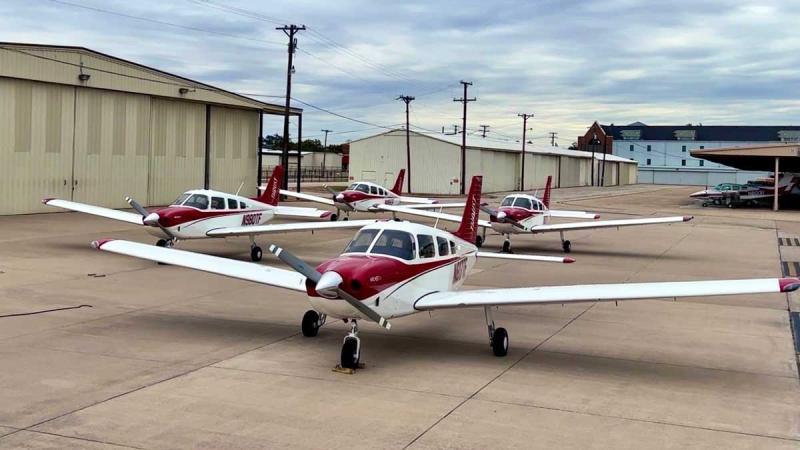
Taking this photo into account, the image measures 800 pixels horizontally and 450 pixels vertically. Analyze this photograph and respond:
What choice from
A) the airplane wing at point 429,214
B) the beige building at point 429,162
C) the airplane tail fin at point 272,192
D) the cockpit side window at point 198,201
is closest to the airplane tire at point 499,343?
the airplane wing at point 429,214

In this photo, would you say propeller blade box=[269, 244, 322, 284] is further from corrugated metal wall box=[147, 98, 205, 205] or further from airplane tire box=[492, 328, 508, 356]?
corrugated metal wall box=[147, 98, 205, 205]

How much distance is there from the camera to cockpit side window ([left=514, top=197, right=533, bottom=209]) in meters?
26.6

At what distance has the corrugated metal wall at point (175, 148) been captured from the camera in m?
41.6

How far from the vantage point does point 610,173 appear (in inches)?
5276

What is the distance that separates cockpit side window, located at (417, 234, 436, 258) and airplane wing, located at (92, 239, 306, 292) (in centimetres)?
184

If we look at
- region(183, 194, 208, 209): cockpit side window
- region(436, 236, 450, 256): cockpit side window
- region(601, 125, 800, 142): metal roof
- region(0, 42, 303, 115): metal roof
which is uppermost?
region(601, 125, 800, 142): metal roof

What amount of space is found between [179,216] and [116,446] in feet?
45.9

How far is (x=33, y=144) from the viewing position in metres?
34.3

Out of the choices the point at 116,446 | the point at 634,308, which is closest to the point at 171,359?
the point at 116,446

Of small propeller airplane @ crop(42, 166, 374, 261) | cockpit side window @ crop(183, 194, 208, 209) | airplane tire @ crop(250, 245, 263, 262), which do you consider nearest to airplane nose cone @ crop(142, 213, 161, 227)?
small propeller airplane @ crop(42, 166, 374, 261)

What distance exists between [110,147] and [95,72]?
149 inches

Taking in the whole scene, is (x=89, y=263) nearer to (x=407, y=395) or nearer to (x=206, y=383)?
(x=206, y=383)

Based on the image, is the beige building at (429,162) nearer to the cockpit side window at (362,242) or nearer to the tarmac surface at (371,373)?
the tarmac surface at (371,373)

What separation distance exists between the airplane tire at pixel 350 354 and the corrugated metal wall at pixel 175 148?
33.8 m
